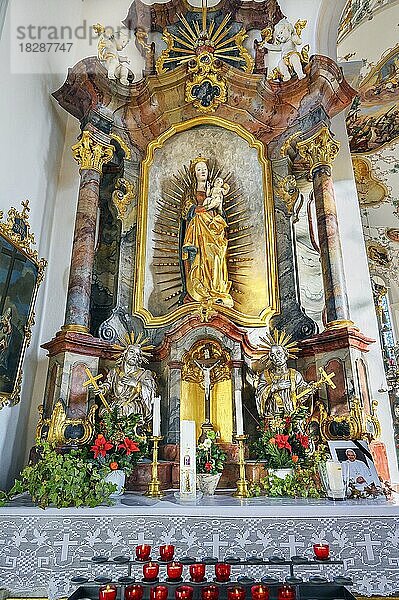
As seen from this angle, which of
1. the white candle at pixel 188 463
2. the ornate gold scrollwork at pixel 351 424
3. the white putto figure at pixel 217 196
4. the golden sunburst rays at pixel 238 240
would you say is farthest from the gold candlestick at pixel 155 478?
the white putto figure at pixel 217 196

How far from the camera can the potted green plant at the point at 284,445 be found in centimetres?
498

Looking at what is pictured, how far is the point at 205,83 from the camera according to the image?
725 cm

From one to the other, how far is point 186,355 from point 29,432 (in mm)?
2164

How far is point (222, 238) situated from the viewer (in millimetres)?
6680

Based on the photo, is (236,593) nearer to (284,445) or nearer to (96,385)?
(284,445)

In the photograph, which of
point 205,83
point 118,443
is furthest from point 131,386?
point 205,83

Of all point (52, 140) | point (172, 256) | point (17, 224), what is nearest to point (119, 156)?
point (52, 140)

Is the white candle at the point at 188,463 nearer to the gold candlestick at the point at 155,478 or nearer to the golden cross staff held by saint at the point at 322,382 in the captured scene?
the gold candlestick at the point at 155,478

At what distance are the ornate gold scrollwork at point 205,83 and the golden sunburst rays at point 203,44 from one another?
170 millimetres

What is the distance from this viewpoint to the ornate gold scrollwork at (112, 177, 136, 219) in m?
7.07

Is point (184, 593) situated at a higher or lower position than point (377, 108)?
lower

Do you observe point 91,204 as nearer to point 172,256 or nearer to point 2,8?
point 172,256

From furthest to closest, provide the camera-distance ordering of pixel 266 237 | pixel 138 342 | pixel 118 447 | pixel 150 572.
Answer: pixel 266 237 < pixel 138 342 < pixel 118 447 < pixel 150 572

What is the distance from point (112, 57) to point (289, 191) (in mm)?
3250
